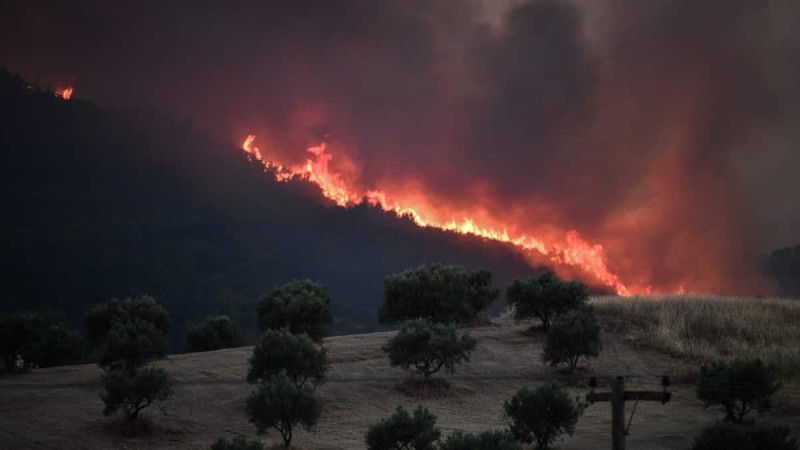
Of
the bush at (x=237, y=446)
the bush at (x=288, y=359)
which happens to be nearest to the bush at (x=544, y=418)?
the bush at (x=288, y=359)

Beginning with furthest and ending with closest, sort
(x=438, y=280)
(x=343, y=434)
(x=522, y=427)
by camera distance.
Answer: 1. (x=438, y=280)
2. (x=343, y=434)
3. (x=522, y=427)

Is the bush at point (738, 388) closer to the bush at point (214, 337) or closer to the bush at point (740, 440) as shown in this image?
the bush at point (740, 440)

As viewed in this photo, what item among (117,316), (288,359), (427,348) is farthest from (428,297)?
(117,316)

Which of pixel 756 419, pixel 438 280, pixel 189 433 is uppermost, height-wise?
pixel 438 280

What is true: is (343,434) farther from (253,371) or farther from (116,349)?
(116,349)

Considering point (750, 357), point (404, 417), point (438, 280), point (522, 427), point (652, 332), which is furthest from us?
point (438, 280)

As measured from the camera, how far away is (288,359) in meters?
38.3

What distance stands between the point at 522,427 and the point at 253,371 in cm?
1604

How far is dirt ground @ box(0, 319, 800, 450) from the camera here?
32219mm

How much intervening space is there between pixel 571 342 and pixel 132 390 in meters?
27.6

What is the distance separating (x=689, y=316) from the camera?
188ft

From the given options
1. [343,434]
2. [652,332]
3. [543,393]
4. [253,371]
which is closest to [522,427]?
[543,393]

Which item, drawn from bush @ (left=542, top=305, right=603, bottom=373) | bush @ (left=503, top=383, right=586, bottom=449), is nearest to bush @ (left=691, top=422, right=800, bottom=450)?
bush @ (left=503, top=383, right=586, bottom=449)

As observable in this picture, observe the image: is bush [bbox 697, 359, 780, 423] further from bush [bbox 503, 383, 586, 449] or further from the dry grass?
bush [bbox 503, 383, 586, 449]
